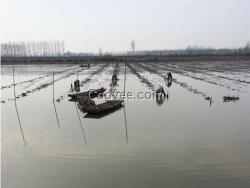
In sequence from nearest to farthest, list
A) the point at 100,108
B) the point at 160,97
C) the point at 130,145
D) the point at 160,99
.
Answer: the point at 130,145, the point at 100,108, the point at 160,99, the point at 160,97

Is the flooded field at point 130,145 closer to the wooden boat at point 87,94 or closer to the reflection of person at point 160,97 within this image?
the reflection of person at point 160,97

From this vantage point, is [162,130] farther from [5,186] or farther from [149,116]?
[5,186]

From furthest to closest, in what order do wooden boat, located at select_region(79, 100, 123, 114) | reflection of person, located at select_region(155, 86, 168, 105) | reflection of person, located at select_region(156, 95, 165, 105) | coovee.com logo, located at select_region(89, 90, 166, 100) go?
coovee.com logo, located at select_region(89, 90, 166, 100) → reflection of person, located at select_region(155, 86, 168, 105) → reflection of person, located at select_region(156, 95, 165, 105) → wooden boat, located at select_region(79, 100, 123, 114)

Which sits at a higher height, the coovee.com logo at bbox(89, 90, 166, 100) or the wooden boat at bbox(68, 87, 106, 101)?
the wooden boat at bbox(68, 87, 106, 101)

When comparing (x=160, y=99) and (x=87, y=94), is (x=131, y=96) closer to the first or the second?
(x=160, y=99)

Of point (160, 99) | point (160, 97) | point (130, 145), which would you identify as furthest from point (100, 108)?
point (160, 97)

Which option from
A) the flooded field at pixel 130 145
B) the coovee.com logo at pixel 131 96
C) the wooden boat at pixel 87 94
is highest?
the wooden boat at pixel 87 94

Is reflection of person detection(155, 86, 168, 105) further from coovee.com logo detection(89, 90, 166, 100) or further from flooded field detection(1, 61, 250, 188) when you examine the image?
flooded field detection(1, 61, 250, 188)

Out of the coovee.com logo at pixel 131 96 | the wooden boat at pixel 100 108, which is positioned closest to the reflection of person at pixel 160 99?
the coovee.com logo at pixel 131 96

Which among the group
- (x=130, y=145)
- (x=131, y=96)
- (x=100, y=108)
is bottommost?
(x=130, y=145)

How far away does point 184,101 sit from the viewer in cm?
1992

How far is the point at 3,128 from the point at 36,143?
133 inches

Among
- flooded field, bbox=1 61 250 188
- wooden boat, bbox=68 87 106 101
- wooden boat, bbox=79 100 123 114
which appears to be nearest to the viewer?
flooded field, bbox=1 61 250 188

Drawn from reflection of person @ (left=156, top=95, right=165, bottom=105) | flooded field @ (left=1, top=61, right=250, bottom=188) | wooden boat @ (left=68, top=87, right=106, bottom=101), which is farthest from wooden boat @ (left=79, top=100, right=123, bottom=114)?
wooden boat @ (left=68, top=87, right=106, bottom=101)
